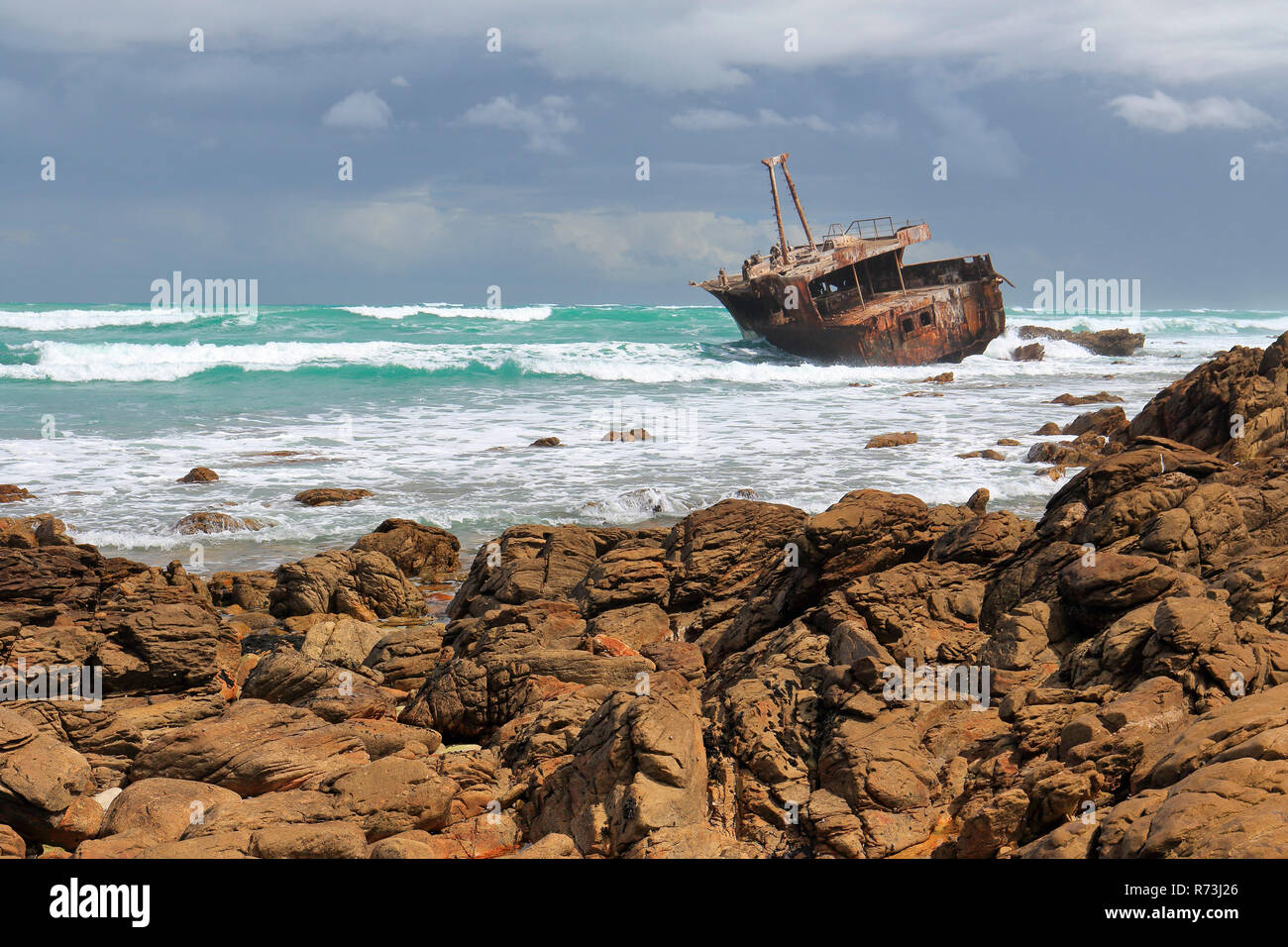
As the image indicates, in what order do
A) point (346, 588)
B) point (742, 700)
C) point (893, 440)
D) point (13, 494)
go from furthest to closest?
point (893, 440) < point (13, 494) < point (346, 588) < point (742, 700)

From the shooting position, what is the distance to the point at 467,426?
24.8 metres

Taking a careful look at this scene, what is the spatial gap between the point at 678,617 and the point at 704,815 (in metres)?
4.10

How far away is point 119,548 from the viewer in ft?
43.2

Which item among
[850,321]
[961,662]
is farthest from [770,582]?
[850,321]

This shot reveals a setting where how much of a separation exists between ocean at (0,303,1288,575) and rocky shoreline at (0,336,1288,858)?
4958 millimetres

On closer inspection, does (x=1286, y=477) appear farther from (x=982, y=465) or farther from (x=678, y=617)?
(x=982, y=465)

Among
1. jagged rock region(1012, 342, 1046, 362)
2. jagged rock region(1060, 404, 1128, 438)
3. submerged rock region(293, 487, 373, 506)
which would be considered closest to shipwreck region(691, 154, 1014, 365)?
jagged rock region(1012, 342, 1046, 362)

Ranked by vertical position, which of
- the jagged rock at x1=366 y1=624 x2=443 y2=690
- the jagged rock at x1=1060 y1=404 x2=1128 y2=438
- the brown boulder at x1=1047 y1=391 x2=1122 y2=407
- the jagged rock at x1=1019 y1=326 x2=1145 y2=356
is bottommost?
the jagged rock at x1=366 y1=624 x2=443 y2=690

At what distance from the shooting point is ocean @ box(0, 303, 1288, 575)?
598 inches

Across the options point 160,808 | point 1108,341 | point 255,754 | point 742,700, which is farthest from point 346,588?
point 1108,341

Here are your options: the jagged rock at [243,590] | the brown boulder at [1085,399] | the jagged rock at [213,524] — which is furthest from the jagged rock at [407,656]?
the brown boulder at [1085,399]

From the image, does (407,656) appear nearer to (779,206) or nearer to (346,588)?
(346,588)

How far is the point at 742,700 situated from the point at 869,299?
3630 centimetres

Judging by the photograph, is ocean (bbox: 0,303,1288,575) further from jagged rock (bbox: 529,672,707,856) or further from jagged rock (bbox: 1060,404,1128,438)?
jagged rock (bbox: 529,672,707,856)
